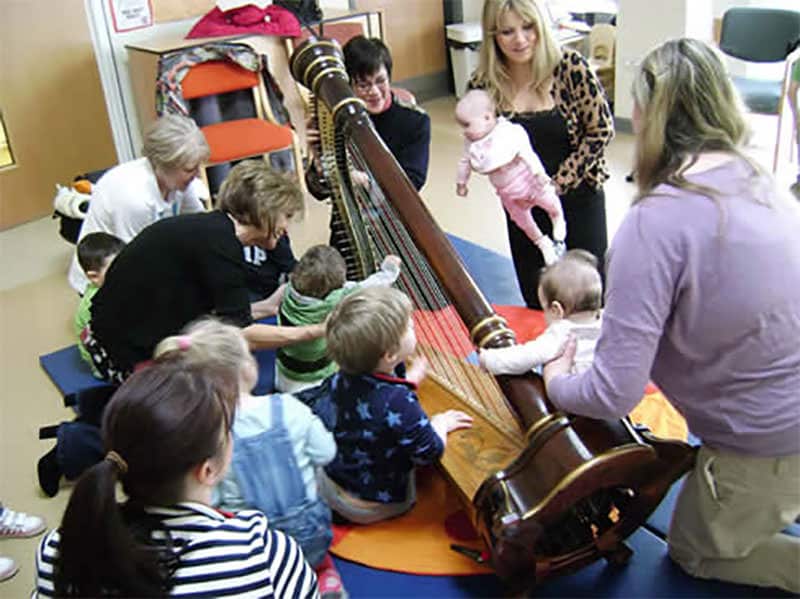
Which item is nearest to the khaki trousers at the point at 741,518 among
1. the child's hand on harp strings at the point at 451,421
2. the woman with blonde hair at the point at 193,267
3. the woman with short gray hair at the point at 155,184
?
the child's hand on harp strings at the point at 451,421

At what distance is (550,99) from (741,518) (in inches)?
61.3

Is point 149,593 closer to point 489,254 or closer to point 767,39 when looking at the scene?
point 489,254

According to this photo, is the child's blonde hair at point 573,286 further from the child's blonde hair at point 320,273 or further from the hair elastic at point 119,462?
the hair elastic at point 119,462

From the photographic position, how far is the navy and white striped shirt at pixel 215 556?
45.4 inches

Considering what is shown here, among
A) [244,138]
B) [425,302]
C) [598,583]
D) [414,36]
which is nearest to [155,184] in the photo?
[425,302]

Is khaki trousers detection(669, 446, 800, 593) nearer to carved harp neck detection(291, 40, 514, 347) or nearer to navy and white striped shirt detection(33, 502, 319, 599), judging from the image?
carved harp neck detection(291, 40, 514, 347)

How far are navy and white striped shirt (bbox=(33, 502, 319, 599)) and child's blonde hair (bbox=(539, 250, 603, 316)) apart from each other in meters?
1.03

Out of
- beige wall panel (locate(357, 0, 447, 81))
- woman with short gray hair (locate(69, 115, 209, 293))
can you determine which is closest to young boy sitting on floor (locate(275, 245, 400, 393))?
woman with short gray hair (locate(69, 115, 209, 293))

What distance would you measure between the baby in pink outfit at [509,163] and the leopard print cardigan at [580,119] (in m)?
0.09

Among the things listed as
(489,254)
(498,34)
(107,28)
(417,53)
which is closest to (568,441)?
(498,34)

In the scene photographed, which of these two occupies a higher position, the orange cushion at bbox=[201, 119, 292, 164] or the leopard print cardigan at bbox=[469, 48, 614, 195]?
the leopard print cardigan at bbox=[469, 48, 614, 195]

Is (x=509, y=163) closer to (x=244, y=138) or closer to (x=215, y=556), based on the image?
(x=215, y=556)

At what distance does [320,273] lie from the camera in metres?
2.24

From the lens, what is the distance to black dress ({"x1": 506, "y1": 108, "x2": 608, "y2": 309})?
267 centimetres
